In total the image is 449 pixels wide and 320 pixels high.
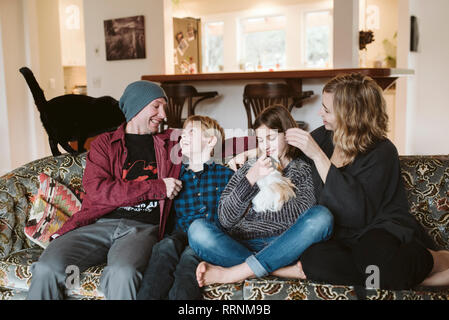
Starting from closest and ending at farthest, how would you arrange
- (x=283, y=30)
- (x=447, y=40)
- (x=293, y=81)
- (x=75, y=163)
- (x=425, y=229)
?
(x=425, y=229) < (x=75, y=163) < (x=293, y=81) < (x=447, y=40) < (x=283, y=30)

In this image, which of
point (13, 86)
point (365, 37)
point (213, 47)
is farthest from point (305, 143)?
point (213, 47)

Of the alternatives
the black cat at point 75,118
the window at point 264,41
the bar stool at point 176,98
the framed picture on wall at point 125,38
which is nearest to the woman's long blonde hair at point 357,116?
the black cat at point 75,118

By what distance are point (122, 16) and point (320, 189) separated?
13.5 feet

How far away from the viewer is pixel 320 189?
1.81 m

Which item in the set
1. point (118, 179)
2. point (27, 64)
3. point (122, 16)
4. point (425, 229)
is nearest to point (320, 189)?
point (425, 229)

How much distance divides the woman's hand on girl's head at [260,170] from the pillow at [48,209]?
0.92 meters

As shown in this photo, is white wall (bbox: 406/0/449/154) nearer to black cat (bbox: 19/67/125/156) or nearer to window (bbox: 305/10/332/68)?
window (bbox: 305/10/332/68)

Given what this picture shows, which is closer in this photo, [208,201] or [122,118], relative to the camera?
[208,201]

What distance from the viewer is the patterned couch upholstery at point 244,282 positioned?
1569mm

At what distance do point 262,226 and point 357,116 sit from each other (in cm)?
57

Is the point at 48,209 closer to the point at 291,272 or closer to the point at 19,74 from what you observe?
the point at 291,272

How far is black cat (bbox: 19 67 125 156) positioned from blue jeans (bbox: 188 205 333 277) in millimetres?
1042

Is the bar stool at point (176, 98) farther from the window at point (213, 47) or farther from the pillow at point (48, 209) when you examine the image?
the window at point (213, 47)

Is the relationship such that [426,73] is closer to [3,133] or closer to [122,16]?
[122,16]
